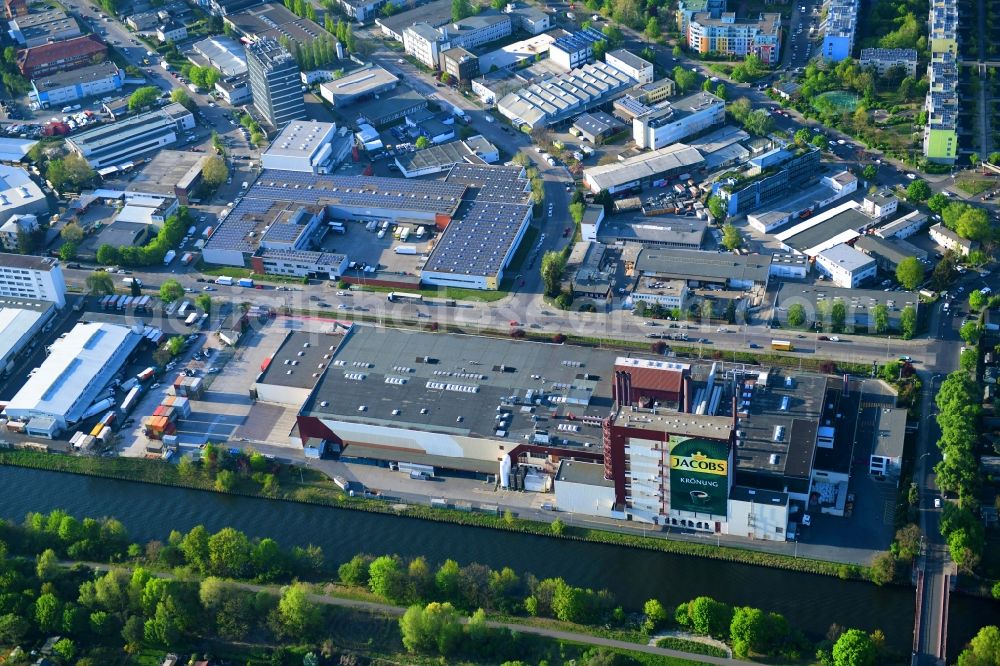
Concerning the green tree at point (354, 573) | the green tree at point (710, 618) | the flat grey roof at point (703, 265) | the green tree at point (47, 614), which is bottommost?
the green tree at point (47, 614)

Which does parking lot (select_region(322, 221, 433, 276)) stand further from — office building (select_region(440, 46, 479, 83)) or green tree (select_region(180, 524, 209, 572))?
green tree (select_region(180, 524, 209, 572))

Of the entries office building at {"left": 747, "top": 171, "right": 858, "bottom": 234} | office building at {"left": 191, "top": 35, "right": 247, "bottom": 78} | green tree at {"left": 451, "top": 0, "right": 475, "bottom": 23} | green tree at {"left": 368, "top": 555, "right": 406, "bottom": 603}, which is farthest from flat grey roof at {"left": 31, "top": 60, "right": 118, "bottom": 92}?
green tree at {"left": 368, "top": 555, "right": 406, "bottom": 603}

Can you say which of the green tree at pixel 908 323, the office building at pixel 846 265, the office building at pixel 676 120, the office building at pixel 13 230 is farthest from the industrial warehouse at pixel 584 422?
the office building at pixel 676 120

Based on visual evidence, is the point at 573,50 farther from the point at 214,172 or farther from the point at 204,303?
the point at 204,303

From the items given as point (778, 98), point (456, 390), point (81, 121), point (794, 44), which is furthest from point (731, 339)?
point (81, 121)

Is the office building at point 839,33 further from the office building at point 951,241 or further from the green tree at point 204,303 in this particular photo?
the green tree at point 204,303
